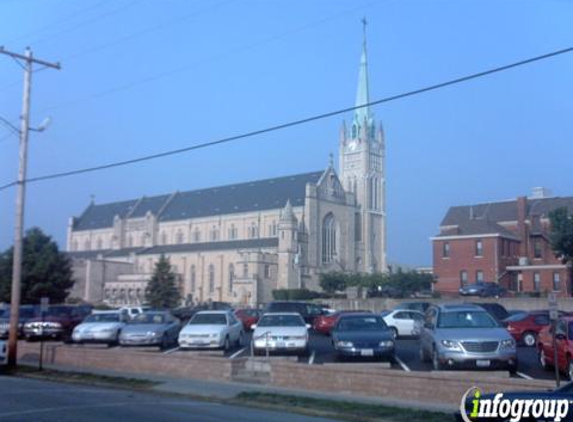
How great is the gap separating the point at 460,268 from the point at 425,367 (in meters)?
45.5

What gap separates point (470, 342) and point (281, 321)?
8.09 m

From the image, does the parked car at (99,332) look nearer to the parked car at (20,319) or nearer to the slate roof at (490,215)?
the parked car at (20,319)

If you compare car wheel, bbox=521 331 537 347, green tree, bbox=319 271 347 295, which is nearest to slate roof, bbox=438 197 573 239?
green tree, bbox=319 271 347 295

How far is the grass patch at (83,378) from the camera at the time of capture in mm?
20469

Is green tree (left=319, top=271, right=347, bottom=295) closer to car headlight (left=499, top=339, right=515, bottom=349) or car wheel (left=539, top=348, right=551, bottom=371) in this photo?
car wheel (left=539, top=348, right=551, bottom=371)

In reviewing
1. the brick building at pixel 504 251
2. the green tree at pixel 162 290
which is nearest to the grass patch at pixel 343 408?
the brick building at pixel 504 251

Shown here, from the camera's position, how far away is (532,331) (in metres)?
28.0

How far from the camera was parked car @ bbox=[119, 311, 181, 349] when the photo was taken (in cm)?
2728

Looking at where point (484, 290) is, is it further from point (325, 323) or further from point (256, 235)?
point (256, 235)

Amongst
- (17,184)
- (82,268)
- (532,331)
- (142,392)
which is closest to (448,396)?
(142,392)

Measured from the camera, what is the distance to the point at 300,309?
39.4 metres

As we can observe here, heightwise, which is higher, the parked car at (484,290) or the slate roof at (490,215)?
the slate roof at (490,215)

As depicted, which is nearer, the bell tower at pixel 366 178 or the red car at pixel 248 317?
the red car at pixel 248 317

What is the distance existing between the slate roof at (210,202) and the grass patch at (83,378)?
79232 mm
